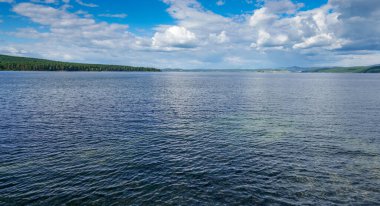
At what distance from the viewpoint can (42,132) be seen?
45.0 m

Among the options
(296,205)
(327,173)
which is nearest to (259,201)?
(296,205)

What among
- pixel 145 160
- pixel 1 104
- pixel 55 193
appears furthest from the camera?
pixel 1 104

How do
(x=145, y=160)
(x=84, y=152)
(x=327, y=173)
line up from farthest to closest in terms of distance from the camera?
1. (x=84, y=152)
2. (x=145, y=160)
3. (x=327, y=173)

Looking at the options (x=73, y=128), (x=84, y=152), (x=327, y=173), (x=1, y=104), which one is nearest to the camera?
(x=327, y=173)

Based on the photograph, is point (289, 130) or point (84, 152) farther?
point (289, 130)

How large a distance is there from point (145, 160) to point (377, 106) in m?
72.7

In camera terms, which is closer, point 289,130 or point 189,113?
point 289,130

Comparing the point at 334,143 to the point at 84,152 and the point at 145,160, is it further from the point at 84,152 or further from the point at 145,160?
the point at 84,152

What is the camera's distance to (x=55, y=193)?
24.7 m

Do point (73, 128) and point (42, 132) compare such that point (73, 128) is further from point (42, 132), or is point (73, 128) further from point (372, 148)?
point (372, 148)

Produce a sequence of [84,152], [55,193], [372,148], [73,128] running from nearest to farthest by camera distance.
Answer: [55,193] < [84,152] < [372,148] < [73,128]

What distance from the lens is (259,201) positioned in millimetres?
23891

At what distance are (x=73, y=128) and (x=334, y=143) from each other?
42.8 meters

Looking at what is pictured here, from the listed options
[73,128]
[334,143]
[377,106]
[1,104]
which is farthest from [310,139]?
Answer: [1,104]
